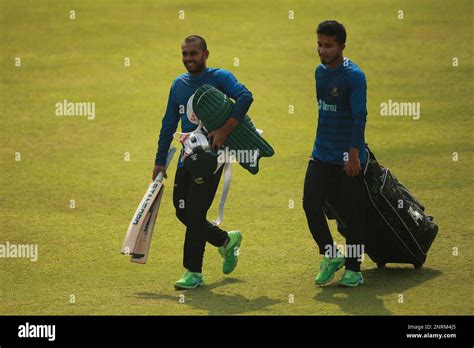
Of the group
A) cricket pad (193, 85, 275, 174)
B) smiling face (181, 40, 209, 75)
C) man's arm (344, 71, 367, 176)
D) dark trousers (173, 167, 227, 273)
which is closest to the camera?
man's arm (344, 71, 367, 176)

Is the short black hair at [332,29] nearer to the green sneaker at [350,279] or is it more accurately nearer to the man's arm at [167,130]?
the man's arm at [167,130]

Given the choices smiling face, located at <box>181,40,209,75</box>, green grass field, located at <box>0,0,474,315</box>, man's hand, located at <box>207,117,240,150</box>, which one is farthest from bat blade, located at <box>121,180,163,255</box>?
smiling face, located at <box>181,40,209,75</box>

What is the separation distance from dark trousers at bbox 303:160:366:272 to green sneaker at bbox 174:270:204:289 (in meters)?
1.14

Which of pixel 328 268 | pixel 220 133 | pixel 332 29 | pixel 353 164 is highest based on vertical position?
pixel 332 29

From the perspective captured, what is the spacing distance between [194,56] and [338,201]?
1.82 m

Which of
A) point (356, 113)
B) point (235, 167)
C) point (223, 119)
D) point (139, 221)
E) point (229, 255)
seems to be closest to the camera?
point (356, 113)

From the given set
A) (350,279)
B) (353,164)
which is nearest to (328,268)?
(350,279)

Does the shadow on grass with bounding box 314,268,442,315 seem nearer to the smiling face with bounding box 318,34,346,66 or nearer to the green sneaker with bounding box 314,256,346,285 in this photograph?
the green sneaker with bounding box 314,256,346,285

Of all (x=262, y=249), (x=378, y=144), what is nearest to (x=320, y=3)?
(x=378, y=144)

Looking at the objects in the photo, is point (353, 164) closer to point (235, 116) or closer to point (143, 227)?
point (235, 116)

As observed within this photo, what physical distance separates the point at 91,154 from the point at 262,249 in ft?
17.2

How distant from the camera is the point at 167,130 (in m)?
10.2

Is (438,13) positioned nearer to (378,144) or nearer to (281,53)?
(281,53)

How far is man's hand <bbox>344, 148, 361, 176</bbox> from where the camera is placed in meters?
9.66
